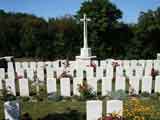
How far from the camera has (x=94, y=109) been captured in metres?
4.82

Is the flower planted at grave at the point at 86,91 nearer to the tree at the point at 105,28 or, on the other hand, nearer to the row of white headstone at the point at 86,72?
the row of white headstone at the point at 86,72

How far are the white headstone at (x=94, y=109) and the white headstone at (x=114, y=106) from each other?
0.50 ft

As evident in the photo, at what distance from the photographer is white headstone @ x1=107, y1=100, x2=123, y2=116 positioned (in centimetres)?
478

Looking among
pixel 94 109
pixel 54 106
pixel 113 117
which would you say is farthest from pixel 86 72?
pixel 113 117

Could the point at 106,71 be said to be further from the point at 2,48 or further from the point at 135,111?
the point at 2,48

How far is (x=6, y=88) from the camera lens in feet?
27.5

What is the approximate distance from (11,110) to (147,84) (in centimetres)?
472

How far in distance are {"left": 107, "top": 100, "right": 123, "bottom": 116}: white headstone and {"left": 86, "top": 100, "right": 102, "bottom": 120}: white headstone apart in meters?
0.15

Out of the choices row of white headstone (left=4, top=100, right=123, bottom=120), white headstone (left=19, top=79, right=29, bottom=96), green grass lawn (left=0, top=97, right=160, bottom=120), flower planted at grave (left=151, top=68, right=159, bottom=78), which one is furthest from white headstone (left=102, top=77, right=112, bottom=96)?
flower planted at grave (left=151, top=68, right=159, bottom=78)

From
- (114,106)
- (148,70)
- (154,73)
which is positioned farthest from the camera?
(148,70)

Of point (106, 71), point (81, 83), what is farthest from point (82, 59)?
point (81, 83)

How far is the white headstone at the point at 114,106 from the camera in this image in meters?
4.78

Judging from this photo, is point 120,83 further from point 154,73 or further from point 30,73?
point 30,73

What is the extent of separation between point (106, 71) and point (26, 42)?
33.9 feet
